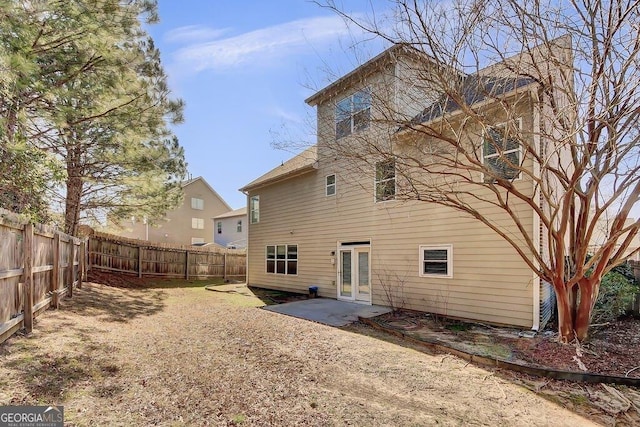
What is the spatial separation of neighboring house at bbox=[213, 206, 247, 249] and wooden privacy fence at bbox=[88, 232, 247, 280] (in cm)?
770

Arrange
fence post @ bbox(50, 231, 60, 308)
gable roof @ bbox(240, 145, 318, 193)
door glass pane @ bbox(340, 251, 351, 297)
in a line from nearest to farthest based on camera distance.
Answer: fence post @ bbox(50, 231, 60, 308) < door glass pane @ bbox(340, 251, 351, 297) < gable roof @ bbox(240, 145, 318, 193)

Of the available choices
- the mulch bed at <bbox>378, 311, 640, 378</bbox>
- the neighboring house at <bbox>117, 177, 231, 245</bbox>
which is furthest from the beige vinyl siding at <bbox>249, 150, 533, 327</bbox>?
the neighboring house at <bbox>117, 177, 231, 245</bbox>

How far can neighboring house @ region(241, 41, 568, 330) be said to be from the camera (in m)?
7.50

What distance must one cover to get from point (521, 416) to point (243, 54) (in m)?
9.28

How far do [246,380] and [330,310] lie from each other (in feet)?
17.7

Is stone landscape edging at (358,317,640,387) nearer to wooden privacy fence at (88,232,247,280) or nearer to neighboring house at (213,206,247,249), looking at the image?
wooden privacy fence at (88,232,247,280)

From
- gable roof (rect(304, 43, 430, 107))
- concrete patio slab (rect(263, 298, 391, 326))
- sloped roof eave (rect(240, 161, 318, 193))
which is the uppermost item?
gable roof (rect(304, 43, 430, 107))

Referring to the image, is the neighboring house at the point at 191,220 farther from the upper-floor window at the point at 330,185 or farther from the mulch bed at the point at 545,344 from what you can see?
the mulch bed at the point at 545,344

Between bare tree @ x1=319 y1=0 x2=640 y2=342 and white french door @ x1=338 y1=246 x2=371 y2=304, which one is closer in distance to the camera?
bare tree @ x1=319 y1=0 x2=640 y2=342

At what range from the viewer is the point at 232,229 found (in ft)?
95.7

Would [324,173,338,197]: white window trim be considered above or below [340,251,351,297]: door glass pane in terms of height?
above

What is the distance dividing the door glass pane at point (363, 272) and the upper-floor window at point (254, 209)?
644cm

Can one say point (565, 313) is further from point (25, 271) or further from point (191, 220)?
point (191, 220)

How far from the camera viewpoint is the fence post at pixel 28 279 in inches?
204
